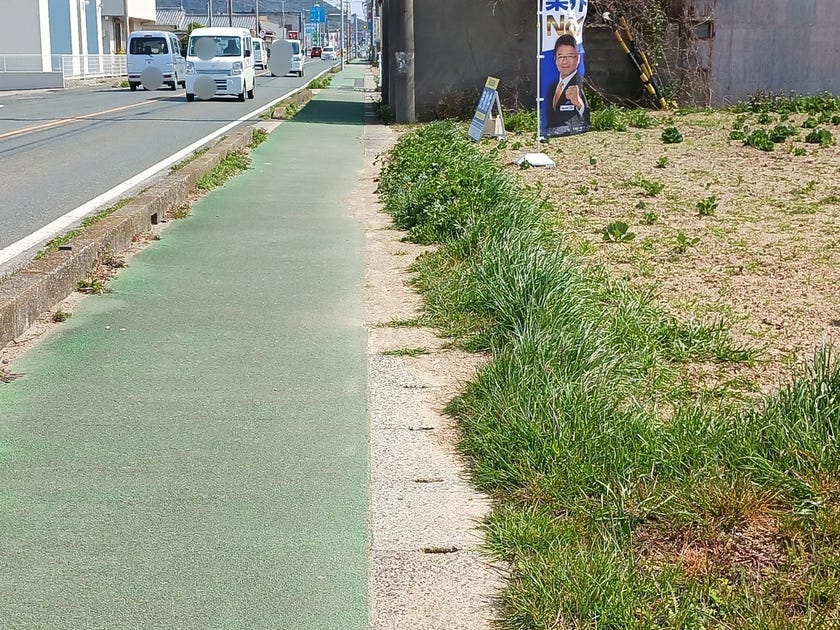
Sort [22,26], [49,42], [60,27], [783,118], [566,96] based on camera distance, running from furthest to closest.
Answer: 1. [60,27]
2. [49,42]
3. [22,26]
4. [783,118]
5. [566,96]

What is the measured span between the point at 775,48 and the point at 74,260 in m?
19.1

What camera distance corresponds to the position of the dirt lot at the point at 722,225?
5.89 metres

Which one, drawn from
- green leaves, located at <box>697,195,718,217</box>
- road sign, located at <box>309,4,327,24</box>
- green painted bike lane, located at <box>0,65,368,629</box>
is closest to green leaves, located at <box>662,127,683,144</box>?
green leaves, located at <box>697,195,718,217</box>

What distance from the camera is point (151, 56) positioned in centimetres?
4012

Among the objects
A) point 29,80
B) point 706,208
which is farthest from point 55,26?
point 706,208

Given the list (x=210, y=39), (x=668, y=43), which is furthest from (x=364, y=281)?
(x=210, y=39)

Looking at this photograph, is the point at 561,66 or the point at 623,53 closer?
the point at 561,66

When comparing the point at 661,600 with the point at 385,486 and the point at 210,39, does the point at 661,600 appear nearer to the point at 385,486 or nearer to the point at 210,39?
the point at 385,486

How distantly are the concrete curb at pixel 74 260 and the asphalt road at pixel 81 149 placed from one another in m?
0.69

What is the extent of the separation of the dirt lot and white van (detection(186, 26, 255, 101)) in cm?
1740

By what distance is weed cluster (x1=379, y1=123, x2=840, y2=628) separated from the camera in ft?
9.49

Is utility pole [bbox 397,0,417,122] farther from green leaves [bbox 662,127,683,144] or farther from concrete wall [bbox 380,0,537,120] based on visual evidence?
green leaves [bbox 662,127,683,144]

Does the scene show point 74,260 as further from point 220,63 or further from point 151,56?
point 151,56

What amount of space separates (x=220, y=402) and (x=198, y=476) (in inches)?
33.5
